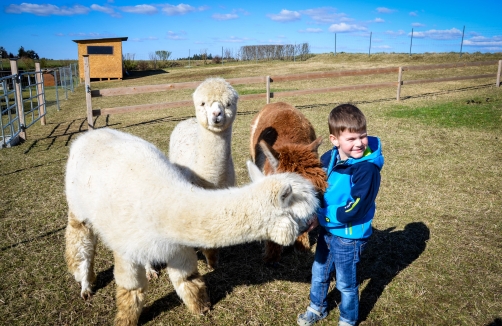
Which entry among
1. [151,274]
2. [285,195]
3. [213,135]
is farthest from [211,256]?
[285,195]

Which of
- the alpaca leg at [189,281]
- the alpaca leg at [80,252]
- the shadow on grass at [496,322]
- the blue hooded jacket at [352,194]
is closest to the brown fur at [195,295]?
the alpaca leg at [189,281]

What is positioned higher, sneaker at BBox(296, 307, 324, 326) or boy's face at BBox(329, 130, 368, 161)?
boy's face at BBox(329, 130, 368, 161)

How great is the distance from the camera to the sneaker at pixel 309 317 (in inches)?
109

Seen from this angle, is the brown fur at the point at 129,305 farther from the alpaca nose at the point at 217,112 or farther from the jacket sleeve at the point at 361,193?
the jacket sleeve at the point at 361,193

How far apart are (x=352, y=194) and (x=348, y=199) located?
134 millimetres

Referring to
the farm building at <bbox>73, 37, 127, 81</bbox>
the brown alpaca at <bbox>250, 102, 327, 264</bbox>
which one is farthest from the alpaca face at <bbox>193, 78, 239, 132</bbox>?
the farm building at <bbox>73, 37, 127, 81</bbox>

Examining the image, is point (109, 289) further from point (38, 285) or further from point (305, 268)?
point (305, 268)

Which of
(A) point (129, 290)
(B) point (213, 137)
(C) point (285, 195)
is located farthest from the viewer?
(B) point (213, 137)

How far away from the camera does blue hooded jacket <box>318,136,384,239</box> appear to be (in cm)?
229

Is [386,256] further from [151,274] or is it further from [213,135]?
[151,274]

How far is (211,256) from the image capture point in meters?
3.58

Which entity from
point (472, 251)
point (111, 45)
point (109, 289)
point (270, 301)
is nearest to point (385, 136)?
point (472, 251)

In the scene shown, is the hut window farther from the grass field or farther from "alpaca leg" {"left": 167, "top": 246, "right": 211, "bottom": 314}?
"alpaca leg" {"left": 167, "top": 246, "right": 211, "bottom": 314}

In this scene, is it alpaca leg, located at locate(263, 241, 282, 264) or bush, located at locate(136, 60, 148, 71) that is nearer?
alpaca leg, located at locate(263, 241, 282, 264)
